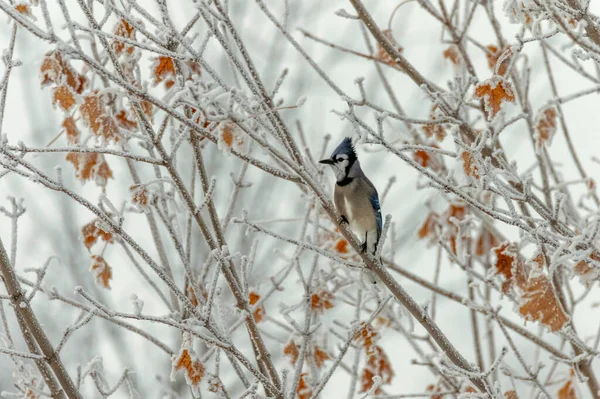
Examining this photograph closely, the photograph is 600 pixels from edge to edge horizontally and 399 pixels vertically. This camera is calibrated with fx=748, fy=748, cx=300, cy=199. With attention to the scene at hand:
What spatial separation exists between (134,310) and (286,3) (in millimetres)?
1435

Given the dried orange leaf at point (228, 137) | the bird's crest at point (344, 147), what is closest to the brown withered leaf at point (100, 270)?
the dried orange leaf at point (228, 137)

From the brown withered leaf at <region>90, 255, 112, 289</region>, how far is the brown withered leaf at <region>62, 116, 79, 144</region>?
0.61m

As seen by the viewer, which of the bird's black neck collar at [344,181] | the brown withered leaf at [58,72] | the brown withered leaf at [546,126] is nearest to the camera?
the brown withered leaf at [58,72]

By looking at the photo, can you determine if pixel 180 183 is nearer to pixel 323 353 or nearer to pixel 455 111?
pixel 455 111

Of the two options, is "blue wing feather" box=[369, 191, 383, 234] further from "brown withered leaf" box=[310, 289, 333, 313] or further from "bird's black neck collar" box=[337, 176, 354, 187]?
"brown withered leaf" box=[310, 289, 333, 313]

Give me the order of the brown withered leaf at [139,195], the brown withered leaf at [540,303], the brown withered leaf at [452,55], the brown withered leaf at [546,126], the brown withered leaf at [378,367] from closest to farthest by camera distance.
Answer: the brown withered leaf at [540,303] < the brown withered leaf at [139,195] < the brown withered leaf at [546,126] < the brown withered leaf at [378,367] < the brown withered leaf at [452,55]

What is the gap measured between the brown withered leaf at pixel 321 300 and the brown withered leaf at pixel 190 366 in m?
0.99

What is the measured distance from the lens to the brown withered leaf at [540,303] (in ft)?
6.91

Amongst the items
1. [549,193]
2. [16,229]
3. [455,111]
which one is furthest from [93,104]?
[549,193]

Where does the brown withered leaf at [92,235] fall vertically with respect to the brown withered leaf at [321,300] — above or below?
above

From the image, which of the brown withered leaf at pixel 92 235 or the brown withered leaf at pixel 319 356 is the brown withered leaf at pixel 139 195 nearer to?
the brown withered leaf at pixel 92 235

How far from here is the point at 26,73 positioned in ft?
33.3

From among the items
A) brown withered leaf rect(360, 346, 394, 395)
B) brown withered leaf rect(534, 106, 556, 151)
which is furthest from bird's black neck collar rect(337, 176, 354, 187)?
brown withered leaf rect(534, 106, 556, 151)

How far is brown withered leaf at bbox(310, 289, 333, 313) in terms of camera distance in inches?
130
